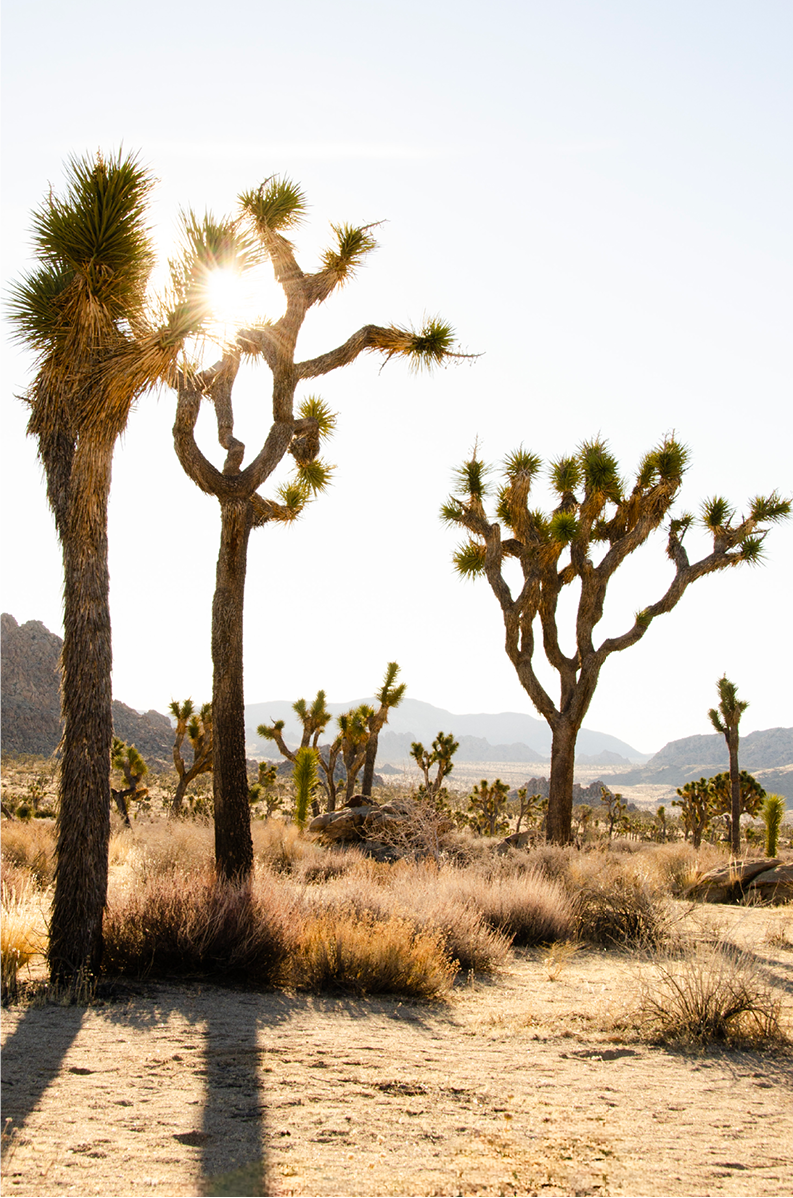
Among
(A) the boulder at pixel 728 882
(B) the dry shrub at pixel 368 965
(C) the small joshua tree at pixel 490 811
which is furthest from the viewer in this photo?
(C) the small joshua tree at pixel 490 811

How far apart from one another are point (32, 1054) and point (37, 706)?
60970 mm

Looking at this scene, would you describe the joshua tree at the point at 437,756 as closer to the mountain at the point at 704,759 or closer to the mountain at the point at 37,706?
the mountain at the point at 37,706

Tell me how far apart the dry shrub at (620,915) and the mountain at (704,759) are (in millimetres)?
125081

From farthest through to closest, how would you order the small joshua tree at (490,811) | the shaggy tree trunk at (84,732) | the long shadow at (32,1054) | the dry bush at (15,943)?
the small joshua tree at (490,811)
the shaggy tree trunk at (84,732)
the dry bush at (15,943)
the long shadow at (32,1054)

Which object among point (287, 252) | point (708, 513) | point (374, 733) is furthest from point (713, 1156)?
point (374, 733)

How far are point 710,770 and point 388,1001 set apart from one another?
154468 mm

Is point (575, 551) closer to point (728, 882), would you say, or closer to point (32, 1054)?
point (728, 882)

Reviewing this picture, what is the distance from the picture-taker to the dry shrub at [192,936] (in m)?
6.04

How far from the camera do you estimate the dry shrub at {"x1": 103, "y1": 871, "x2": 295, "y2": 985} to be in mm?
6043

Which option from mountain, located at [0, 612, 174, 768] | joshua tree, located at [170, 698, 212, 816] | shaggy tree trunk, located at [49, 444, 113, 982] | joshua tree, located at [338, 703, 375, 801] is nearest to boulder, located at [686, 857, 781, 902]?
shaggy tree trunk, located at [49, 444, 113, 982]

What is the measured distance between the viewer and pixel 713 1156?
345cm

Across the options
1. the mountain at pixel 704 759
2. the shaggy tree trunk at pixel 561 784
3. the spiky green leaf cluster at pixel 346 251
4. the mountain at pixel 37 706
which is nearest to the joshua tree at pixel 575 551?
the shaggy tree trunk at pixel 561 784

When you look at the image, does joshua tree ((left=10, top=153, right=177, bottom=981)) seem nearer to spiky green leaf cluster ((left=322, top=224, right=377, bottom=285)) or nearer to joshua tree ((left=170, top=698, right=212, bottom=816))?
spiky green leaf cluster ((left=322, top=224, right=377, bottom=285))

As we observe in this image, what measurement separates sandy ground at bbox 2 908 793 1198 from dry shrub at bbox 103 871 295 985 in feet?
1.25
